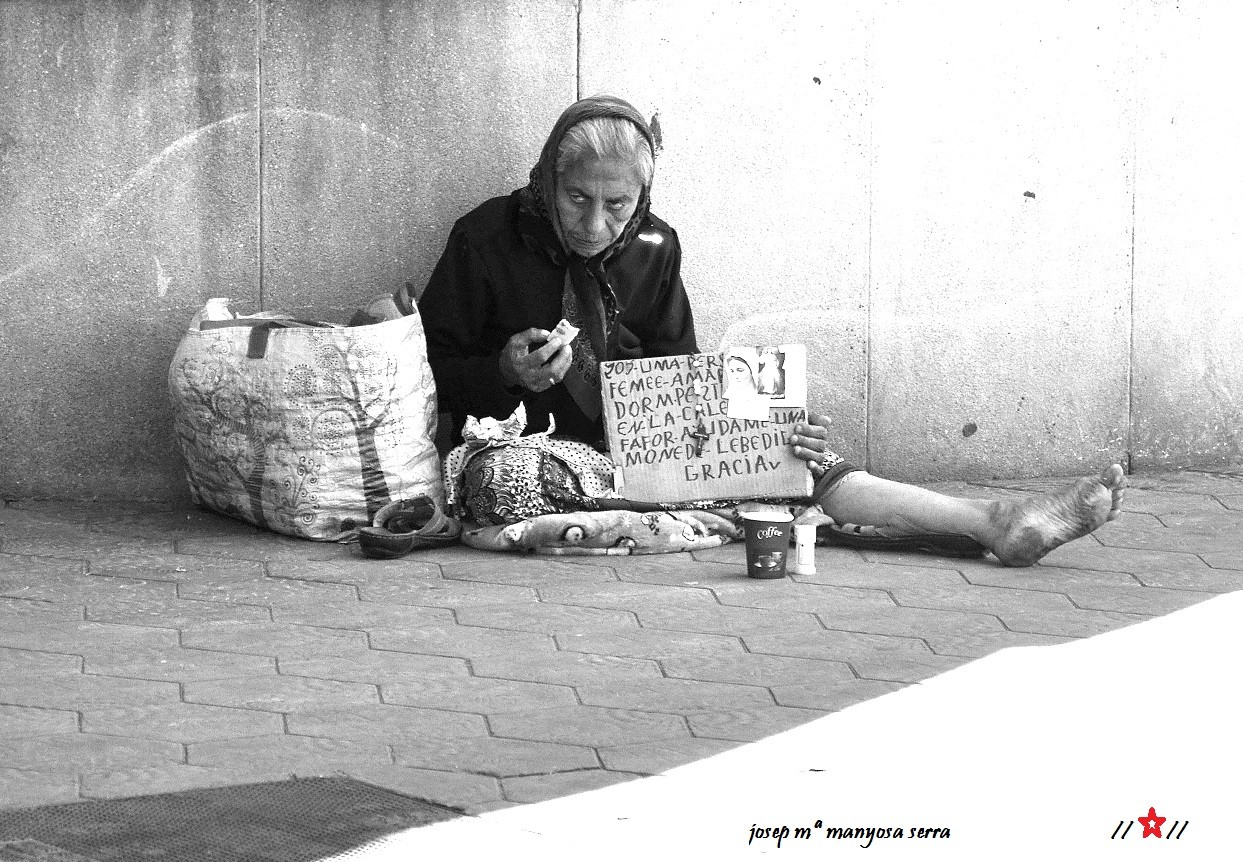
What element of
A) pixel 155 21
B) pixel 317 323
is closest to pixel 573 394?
pixel 317 323

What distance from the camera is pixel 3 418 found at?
528 centimetres

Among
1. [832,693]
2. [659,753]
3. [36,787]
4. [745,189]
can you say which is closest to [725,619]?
[832,693]

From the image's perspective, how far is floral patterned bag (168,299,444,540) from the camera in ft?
15.8

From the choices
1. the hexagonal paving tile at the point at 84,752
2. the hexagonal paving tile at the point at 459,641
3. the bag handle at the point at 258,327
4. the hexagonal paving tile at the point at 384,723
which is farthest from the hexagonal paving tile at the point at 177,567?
the hexagonal paving tile at the point at 84,752

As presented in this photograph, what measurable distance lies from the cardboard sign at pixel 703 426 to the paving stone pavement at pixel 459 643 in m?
0.25

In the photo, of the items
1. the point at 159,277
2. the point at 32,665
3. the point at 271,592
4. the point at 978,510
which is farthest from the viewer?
the point at 159,277

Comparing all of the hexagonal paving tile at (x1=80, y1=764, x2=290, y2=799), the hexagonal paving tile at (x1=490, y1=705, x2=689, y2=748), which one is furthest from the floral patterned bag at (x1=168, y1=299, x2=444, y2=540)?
the hexagonal paving tile at (x1=80, y1=764, x2=290, y2=799)

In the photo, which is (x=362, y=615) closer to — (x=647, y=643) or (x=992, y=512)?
(x=647, y=643)

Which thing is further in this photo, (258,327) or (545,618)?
(258,327)

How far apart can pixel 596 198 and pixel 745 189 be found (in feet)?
3.02

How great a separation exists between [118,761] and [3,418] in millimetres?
2463

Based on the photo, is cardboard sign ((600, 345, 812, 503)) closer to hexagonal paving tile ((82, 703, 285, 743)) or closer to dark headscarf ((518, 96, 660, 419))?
dark headscarf ((518, 96, 660, 419))

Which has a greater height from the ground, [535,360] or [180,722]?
[535,360]

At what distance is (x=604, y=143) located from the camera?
4.86 metres
